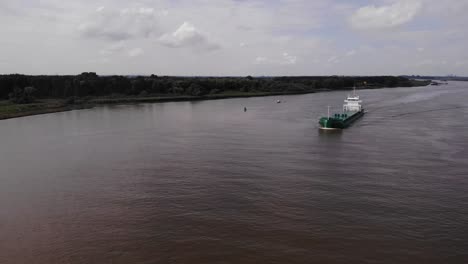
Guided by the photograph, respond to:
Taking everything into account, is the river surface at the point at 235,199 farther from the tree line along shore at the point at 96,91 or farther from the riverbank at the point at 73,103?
the tree line along shore at the point at 96,91

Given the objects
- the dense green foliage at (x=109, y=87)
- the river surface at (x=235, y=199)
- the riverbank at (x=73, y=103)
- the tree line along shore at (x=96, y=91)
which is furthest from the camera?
the dense green foliage at (x=109, y=87)

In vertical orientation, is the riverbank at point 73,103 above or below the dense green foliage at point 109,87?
below

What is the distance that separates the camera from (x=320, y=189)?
17.2 m

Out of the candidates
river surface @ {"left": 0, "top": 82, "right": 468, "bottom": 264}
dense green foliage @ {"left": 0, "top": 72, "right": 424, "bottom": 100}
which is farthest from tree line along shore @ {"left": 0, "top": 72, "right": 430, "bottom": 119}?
river surface @ {"left": 0, "top": 82, "right": 468, "bottom": 264}

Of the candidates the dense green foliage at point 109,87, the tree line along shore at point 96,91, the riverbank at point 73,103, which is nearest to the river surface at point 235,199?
the riverbank at point 73,103

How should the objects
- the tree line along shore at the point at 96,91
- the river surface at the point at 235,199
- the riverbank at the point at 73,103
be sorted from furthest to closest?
the tree line along shore at the point at 96,91 → the riverbank at the point at 73,103 → the river surface at the point at 235,199

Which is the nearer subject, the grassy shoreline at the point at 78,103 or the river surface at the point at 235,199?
the river surface at the point at 235,199

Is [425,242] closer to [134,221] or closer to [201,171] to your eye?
[134,221]

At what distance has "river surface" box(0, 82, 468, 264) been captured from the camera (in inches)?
468

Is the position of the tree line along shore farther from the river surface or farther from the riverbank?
the river surface

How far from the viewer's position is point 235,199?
52.3 feet

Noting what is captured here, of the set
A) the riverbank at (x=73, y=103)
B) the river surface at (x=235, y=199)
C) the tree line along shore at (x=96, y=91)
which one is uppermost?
the tree line along shore at (x=96, y=91)

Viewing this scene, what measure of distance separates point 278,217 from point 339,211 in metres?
2.41

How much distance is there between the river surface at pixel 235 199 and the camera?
11875mm
